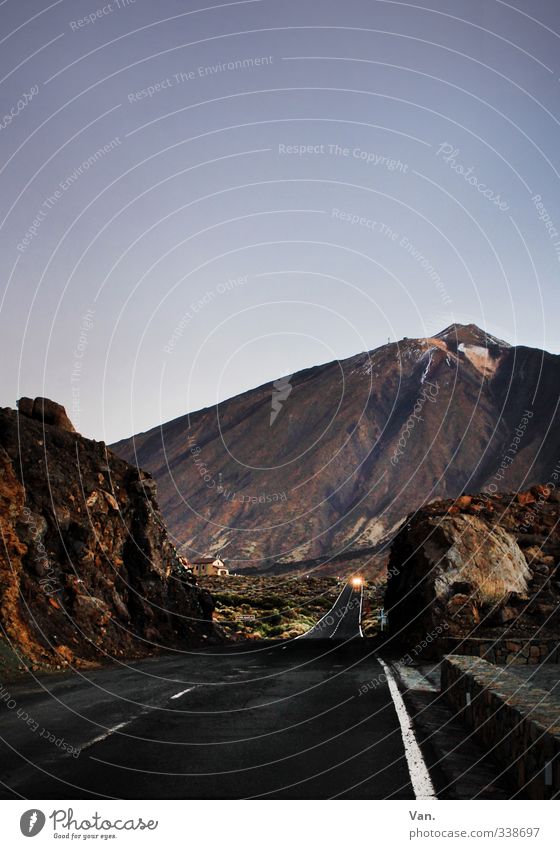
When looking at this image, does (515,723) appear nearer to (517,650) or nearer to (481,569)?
(517,650)

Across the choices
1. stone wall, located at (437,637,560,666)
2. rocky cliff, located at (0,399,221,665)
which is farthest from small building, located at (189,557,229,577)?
stone wall, located at (437,637,560,666)

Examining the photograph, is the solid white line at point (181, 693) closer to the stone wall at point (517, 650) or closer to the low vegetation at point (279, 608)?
the stone wall at point (517, 650)

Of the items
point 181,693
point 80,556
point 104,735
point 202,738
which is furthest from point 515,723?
point 80,556

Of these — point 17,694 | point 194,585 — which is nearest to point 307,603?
point 194,585

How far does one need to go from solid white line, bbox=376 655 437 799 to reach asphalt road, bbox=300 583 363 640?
3192cm

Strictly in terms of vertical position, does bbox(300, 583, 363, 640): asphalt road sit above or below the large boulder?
below

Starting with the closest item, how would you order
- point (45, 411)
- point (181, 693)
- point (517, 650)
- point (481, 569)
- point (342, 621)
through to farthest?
1. point (181, 693)
2. point (517, 650)
3. point (481, 569)
4. point (45, 411)
5. point (342, 621)

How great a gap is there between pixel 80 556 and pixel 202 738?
70.2ft

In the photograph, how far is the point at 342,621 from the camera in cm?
6588

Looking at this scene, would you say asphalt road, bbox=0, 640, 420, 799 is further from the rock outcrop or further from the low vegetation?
the low vegetation

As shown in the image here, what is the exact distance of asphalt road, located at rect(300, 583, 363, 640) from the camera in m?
50.8

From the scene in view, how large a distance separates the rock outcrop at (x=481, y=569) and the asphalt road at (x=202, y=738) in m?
9.65

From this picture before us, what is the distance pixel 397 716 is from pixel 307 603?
74.5 m
